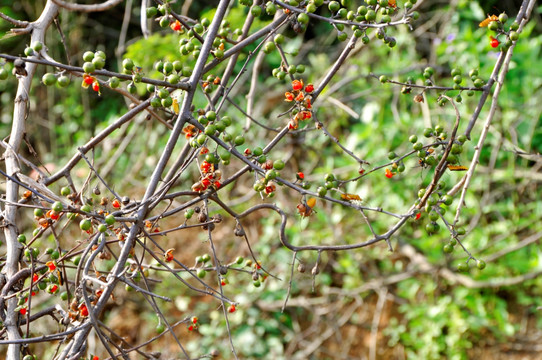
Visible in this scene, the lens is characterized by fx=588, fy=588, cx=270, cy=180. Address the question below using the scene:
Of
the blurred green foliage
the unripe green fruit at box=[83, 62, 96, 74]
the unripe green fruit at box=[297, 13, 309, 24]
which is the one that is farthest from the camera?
the blurred green foliage

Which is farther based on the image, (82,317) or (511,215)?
(511,215)

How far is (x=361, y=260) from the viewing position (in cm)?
341

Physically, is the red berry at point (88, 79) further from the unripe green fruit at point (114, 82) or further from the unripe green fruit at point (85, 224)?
the unripe green fruit at point (85, 224)

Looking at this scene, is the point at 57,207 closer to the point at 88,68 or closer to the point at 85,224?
the point at 85,224

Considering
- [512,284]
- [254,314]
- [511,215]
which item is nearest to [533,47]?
[511,215]

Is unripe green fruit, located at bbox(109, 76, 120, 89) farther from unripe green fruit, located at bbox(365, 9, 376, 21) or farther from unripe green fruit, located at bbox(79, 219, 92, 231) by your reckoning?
unripe green fruit, located at bbox(365, 9, 376, 21)

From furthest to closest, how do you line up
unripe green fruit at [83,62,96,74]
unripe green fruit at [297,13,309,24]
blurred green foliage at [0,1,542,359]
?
blurred green foliage at [0,1,542,359] < unripe green fruit at [297,13,309,24] < unripe green fruit at [83,62,96,74]

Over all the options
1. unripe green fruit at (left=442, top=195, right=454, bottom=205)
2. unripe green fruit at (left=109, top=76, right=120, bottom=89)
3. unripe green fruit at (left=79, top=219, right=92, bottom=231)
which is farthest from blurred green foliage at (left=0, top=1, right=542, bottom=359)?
unripe green fruit at (left=79, top=219, right=92, bottom=231)

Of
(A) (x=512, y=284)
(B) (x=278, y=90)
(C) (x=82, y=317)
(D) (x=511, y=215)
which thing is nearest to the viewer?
(C) (x=82, y=317)

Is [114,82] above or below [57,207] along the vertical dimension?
above

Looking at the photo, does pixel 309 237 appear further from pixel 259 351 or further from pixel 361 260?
pixel 259 351

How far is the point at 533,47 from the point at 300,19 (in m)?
2.82

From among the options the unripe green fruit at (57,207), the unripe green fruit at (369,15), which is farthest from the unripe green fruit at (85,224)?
the unripe green fruit at (369,15)

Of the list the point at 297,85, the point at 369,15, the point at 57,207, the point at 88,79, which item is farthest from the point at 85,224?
the point at 369,15
